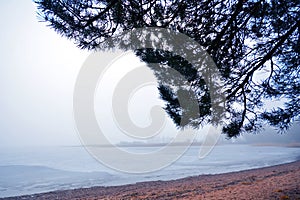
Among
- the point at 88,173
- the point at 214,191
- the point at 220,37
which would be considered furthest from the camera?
the point at 88,173

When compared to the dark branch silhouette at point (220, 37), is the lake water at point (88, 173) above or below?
below

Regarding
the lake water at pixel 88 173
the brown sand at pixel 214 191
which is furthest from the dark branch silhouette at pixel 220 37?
the lake water at pixel 88 173

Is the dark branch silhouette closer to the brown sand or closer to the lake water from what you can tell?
the brown sand

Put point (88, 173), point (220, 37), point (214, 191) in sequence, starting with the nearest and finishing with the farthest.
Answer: point (220, 37) < point (214, 191) < point (88, 173)

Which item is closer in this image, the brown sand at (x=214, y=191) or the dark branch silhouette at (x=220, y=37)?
the dark branch silhouette at (x=220, y=37)

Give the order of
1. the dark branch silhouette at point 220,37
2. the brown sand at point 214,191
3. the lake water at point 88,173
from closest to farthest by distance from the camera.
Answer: the dark branch silhouette at point 220,37, the brown sand at point 214,191, the lake water at point 88,173

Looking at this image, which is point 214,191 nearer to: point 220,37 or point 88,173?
point 220,37

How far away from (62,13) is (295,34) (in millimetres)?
3092

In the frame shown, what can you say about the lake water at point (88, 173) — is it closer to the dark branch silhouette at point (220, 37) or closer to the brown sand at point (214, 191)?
the brown sand at point (214, 191)

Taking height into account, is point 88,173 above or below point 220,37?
below

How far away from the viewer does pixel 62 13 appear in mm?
2930

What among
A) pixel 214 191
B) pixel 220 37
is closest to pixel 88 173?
pixel 214 191

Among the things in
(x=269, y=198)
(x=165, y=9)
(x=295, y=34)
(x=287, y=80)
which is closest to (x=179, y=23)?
(x=165, y=9)

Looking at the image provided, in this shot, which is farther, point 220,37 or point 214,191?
point 214,191
